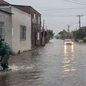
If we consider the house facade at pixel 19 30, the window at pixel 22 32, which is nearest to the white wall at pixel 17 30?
the house facade at pixel 19 30

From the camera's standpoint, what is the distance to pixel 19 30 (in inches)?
1519

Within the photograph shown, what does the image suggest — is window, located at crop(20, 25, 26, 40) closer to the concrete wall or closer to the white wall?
the white wall

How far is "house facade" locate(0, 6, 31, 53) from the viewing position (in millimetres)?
34425

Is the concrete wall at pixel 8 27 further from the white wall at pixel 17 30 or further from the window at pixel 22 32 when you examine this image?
the window at pixel 22 32

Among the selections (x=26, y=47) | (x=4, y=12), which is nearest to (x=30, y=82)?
(x=4, y=12)

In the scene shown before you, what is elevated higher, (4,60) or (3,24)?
(3,24)

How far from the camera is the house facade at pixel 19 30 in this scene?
34425 mm

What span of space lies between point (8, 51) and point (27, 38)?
1044 inches

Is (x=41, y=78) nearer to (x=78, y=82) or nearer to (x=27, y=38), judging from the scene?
(x=78, y=82)

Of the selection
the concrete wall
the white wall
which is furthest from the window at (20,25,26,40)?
the concrete wall

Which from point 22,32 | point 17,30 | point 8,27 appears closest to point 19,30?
point 17,30

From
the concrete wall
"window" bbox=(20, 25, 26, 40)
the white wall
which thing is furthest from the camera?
"window" bbox=(20, 25, 26, 40)

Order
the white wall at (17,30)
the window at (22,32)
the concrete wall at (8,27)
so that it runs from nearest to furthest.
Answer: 1. the concrete wall at (8,27)
2. the white wall at (17,30)
3. the window at (22,32)

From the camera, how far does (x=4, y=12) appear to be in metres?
31.9
